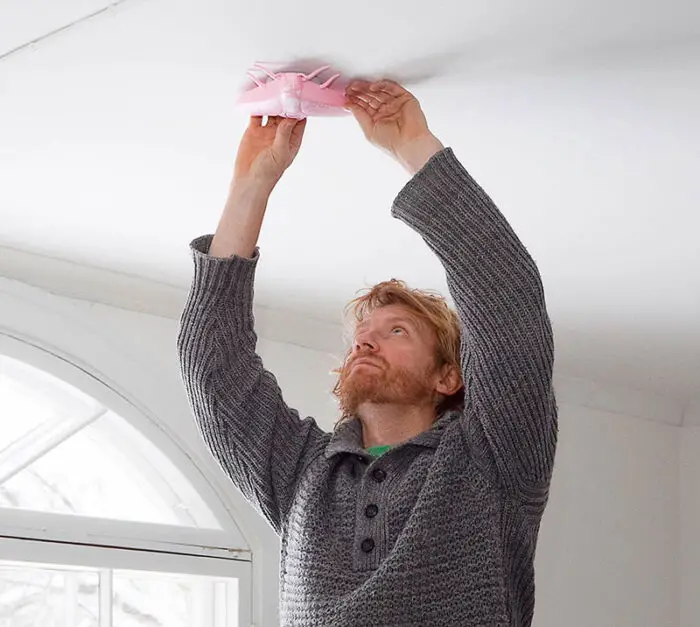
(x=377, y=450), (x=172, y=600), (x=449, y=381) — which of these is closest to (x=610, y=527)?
(x=172, y=600)

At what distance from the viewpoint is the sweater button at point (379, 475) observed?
1618mm

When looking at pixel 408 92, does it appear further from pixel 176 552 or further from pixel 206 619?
pixel 206 619

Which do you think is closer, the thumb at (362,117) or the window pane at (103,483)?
the thumb at (362,117)

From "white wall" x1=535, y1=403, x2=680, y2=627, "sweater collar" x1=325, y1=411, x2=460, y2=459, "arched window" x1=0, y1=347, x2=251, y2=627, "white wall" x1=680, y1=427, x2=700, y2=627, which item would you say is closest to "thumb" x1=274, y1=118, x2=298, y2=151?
"sweater collar" x1=325, y1=411, x2=460, y2=459

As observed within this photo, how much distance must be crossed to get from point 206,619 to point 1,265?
2.74 ft

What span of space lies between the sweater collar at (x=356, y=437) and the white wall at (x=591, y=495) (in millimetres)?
943

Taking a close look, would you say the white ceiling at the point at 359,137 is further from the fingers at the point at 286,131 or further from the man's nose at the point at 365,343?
the man's nose at the point at 365,343

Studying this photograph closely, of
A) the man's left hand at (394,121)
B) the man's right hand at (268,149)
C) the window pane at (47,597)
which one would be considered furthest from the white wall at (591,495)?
the man's left hand at (394,121)

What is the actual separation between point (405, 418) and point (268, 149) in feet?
1.38

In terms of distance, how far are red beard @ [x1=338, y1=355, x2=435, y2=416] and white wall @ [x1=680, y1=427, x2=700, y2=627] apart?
203 centimetres

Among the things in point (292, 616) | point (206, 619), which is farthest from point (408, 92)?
point (206, 619)

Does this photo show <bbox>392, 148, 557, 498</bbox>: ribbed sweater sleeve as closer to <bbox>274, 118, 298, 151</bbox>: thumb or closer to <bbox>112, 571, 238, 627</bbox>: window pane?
<bbox>274, 118, 298, 151</bbox>: thumb

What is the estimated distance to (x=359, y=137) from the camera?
1.95m

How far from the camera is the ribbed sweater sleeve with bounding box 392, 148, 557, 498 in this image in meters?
1.56
